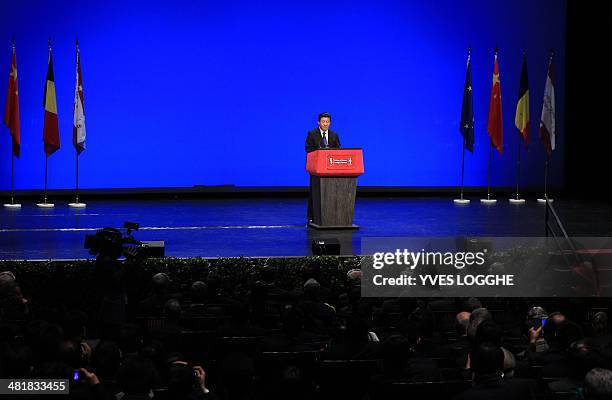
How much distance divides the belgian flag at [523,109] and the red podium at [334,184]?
614 cm

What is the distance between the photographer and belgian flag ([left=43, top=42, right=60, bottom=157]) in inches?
618

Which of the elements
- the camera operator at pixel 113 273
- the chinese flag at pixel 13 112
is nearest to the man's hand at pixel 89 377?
the camera operator at pixel 113 273

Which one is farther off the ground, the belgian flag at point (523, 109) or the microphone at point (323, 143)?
the belgian flag at point (523, 109)

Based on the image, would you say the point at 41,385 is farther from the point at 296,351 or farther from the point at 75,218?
the point at 75,218

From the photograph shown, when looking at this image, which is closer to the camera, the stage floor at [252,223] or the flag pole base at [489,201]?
the stage floor at [252,223]

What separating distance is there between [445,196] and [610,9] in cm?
457

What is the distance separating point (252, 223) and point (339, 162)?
2.19m

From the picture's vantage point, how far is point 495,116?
16734 millimetres

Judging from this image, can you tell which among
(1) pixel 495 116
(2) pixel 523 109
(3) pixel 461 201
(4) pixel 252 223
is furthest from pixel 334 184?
(2) pixel 523 109

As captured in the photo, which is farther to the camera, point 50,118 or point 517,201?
point 517,201

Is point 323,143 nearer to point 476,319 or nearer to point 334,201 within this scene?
point 334,201

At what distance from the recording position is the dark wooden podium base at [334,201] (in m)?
11.4

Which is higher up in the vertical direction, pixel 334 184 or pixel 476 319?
pixel 334 184

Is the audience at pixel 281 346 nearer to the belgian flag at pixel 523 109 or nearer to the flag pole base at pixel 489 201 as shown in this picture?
the flag pole base at pixel 489 201
